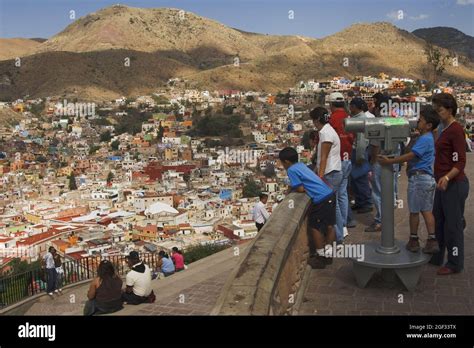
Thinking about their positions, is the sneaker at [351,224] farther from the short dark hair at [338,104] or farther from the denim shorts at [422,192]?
the denim shorts at [422,192]

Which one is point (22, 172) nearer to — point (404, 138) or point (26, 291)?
point (26, 291)

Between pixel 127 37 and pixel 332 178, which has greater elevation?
pixel 127 37

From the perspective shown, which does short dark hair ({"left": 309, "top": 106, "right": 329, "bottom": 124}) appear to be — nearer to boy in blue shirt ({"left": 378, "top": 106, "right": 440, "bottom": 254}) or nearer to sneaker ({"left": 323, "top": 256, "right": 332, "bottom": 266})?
boy in blue shirt ({"left": 378, "top": 106, "right": 440, "bottom": 254})

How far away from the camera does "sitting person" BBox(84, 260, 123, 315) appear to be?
19.2 ft

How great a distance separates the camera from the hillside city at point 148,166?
81.4 feet

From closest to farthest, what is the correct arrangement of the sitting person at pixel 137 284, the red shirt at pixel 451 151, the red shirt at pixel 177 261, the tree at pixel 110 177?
the red shirt at pixel 451 151, the sitting person at pixel 137 284, the red shirt at pixel 177 261, the tree at pixel 110 177

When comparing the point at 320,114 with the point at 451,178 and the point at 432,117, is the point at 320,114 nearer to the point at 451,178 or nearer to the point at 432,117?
the point at 432,117

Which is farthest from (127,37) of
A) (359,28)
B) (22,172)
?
(22,172)

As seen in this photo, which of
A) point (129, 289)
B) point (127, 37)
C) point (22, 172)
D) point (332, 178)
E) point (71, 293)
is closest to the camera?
point (332, 178)

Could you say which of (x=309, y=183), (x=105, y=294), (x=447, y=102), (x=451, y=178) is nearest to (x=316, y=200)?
(x=309, y=183)

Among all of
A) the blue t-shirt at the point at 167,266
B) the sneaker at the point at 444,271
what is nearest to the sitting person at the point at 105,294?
the blue t-shirt at the point at 167,266

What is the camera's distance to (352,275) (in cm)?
416

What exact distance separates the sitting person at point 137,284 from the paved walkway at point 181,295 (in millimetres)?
81

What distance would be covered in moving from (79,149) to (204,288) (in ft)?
182
